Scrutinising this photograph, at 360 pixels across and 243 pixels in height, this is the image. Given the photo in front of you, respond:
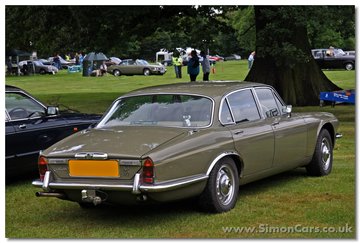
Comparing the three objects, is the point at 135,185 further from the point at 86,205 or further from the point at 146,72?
the point at 146,72

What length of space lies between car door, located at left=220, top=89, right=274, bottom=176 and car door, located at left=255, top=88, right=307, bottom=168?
156 mm

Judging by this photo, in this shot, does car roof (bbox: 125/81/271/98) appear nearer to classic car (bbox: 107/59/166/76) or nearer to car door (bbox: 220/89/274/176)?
car door (bbox: 220/89/274/176)

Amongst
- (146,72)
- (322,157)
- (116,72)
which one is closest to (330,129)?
(322,157)

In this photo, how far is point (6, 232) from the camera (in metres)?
5.90

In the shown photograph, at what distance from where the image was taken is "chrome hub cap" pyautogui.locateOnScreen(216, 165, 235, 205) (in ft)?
20.4

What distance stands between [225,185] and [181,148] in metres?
0.75

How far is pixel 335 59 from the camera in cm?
4428

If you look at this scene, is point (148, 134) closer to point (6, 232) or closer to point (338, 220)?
point (6, 232)

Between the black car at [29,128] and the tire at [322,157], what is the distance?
3.22m

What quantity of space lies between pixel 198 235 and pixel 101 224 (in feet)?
3.57

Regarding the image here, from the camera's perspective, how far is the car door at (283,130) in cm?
732

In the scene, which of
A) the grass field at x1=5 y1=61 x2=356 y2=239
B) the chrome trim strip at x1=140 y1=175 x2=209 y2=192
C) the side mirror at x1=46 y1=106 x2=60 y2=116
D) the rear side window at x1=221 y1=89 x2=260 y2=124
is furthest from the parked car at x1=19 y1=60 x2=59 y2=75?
the chrome trim strip at x1=140 y1=175 x2=209 y2=192

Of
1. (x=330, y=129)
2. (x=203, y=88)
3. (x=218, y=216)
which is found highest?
(x=203, y=88)

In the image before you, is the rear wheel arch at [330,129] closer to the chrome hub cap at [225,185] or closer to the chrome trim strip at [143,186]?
the chrome hub cap at [225,185]
